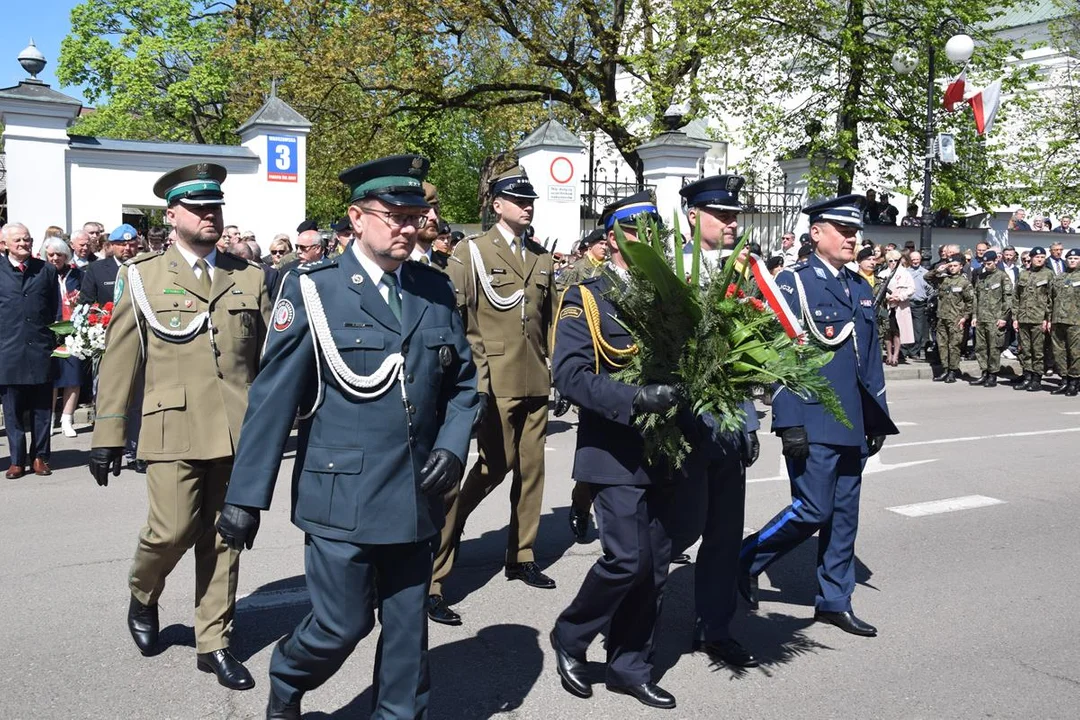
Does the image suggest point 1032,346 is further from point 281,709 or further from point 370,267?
point 281,709

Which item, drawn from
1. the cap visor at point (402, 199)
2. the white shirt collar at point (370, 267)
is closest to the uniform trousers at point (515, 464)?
the white shirt collar at point (370, 267)

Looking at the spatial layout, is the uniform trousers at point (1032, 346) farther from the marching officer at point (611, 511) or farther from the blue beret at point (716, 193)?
the marching officer at point (611, 511)

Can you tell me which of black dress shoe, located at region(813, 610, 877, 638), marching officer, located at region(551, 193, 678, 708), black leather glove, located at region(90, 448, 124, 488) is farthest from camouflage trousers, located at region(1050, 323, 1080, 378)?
black leather glove, located at region(90, 448, 124, 488)

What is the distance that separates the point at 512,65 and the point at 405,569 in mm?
25260

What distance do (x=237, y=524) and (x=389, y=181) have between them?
48.6 inches

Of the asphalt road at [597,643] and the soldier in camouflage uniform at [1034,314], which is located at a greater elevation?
the soldier in camouflage uniform at [1034,314]

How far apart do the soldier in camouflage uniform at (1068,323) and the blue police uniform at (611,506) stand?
12.6m

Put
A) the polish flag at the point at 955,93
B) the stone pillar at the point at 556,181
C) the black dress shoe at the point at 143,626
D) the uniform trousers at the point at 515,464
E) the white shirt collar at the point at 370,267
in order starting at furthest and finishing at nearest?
the polish flag at the point at 955,93 < the stone pillar at the point at 556,181 < the uniform trousers at the point at 515,464 < the black dress shoe at the point at 143,626 < the white shirt collar at the point at 370,267

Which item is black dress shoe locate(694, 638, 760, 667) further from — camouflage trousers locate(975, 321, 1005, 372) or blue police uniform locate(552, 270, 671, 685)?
camouflage trousers locate(975, 321, 1005, 372)

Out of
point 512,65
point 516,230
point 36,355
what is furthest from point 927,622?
point 512,65

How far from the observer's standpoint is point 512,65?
27500 mm

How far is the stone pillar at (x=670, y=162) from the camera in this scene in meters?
19.2

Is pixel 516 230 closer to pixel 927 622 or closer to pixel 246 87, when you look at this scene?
pixel 927 622

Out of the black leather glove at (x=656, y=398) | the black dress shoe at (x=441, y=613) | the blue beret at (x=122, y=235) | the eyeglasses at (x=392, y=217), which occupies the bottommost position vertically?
the black dress shoe at (x=441, y=613)
